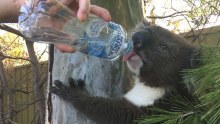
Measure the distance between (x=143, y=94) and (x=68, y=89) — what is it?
17.1 inches

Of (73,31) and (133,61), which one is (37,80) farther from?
(73,31)

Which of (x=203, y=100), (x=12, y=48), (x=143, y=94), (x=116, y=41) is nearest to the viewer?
(x=203, y=100)

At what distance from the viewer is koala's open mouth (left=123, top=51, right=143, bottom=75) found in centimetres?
219

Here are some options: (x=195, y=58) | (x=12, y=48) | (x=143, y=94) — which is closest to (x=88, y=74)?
(x=143, y=94)

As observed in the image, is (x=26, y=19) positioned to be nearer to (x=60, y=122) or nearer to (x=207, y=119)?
(x=60, y=122)

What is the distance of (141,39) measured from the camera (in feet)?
7.22

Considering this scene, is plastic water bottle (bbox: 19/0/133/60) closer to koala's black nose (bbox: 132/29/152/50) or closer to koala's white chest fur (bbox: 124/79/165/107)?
koala's black nose (bbox: 132/29/152/50)

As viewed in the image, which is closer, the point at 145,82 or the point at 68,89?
the point at 68,89

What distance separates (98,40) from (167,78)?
566 mm

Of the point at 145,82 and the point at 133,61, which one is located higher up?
the point at 133,61

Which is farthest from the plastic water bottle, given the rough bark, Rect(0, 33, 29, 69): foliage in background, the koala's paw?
Rect(0, 33, 29, 69): foliage in background

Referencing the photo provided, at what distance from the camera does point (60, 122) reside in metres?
2.09

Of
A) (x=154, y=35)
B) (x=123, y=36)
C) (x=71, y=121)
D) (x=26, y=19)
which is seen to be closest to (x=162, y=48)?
(x=154, y=35)

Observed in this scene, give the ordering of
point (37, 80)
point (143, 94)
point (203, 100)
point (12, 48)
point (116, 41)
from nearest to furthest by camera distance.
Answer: point (203, 100)
point (116, 41)
point (143, 94)
point (37, 80)
point (12, 48)
